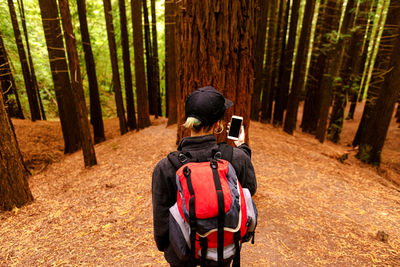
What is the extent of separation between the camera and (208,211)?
139 cm

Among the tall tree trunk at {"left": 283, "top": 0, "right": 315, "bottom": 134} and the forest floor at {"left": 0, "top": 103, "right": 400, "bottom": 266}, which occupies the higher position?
the tall tree trunk at {"left": 283, "top": 0, "right": 315, "bottom": 134}

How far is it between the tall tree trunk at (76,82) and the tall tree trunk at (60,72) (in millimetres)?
1823

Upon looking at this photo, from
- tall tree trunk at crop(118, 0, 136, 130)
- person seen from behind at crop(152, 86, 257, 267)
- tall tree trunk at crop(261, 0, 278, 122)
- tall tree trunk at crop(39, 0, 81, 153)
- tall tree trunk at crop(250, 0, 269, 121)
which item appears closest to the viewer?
person seen from behind at crop(152, 86, 257, 267)

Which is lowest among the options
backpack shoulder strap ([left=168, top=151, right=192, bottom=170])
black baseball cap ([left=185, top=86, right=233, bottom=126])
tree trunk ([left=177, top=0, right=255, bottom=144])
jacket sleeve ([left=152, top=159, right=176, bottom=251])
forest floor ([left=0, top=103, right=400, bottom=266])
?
forest floor ([left=0, top=103, right=400, bottom=266])

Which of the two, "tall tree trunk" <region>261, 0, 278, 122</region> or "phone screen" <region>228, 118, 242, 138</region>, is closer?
"phone screen" <region>228, 118, 242, 138</region>

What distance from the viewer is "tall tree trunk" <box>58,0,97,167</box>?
6.22 m

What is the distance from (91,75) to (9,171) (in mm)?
8183

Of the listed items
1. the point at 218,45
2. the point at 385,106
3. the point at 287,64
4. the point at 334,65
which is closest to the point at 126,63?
the point at 287,64

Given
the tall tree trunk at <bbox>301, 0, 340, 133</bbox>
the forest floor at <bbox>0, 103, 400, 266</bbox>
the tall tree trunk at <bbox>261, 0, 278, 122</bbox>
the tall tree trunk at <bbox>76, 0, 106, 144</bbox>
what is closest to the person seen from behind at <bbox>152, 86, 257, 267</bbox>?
the forest floor at <bbox>0, 103, 400, 266</bbox>

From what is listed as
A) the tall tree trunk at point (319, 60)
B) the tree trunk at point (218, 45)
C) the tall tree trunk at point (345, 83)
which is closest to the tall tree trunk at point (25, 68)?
the tree trunk at point (218, 45)

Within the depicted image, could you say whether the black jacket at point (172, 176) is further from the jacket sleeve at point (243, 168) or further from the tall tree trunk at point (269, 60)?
the tall tree trunk at point (269, 60)

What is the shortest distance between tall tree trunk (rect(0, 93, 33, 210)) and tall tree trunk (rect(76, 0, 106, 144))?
294 inches

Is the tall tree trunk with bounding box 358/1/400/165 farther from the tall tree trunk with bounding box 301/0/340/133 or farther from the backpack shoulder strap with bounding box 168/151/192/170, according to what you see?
the backpack shoulder strap with bounding box 168/151/192/170

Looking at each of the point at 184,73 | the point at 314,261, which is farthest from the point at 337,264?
the point at 184,73
